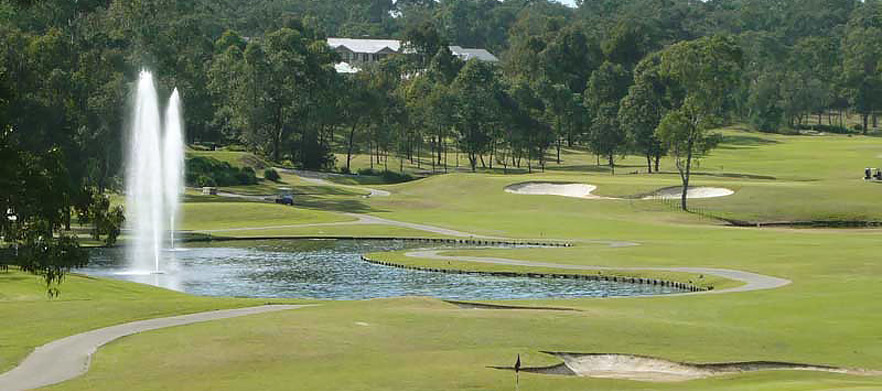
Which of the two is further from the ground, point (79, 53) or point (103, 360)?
point (79, 53)

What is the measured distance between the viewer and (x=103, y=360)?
3497cm

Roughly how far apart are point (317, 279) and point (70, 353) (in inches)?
1263

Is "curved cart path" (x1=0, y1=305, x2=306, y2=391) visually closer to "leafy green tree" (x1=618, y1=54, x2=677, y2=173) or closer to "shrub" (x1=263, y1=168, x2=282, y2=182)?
"shrub" (x1=263, y1=168, x2=282, y2=182)

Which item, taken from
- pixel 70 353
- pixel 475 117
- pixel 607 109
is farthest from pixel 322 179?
pixel 70 353

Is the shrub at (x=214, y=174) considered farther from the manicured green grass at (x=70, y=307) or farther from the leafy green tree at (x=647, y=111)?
the manicured green grass at (x=70, y=307)

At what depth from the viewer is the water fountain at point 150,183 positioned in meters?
82.0

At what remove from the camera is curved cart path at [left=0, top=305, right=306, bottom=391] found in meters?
32.5

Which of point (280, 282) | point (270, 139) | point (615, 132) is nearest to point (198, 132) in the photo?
point (270, 139)

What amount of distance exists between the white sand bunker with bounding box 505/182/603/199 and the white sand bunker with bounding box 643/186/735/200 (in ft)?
23.7

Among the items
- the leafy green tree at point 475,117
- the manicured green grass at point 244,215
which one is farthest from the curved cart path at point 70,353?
the leafy green tree at point 475,117

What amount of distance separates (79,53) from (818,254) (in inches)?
2946

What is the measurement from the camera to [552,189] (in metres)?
121

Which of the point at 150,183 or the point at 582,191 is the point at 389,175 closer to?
the point at 582,191

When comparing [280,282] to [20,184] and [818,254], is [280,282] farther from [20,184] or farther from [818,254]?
[20,184]
